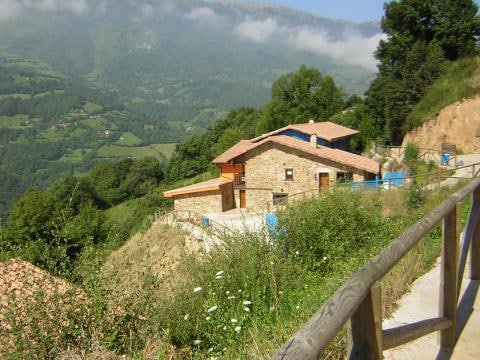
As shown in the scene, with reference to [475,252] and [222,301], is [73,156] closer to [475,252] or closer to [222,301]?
[222,301]

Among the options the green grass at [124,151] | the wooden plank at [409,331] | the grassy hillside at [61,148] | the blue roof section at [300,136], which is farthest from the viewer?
the green grass at [124,151]

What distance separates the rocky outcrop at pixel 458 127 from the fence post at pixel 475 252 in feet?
74.7

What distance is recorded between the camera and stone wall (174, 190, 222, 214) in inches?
1134

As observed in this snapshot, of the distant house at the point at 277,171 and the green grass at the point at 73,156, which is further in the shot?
the green grass at the point at 73,156

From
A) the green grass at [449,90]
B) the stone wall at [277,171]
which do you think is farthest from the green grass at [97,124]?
the green grass at [449,90]

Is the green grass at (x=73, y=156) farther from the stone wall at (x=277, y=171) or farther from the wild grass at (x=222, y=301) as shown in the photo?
the wild grass at (x=222, y=301)

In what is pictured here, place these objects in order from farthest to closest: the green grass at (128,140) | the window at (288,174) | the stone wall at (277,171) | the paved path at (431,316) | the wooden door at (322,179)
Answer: the green grass at (128,140) → the window at (288,174) → the stone wall at (277,171) → the wooden door at (322,179) → the paved path at (431,316)

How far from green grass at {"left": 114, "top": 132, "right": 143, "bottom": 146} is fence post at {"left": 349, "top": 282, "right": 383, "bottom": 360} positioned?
16785 cm

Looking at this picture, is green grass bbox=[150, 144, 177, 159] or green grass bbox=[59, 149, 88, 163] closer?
green grass bbox=[59, 149, 88, 163]

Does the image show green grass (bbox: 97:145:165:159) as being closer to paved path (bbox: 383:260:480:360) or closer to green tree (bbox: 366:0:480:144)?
green tree (bbox: 366:0:480:144)

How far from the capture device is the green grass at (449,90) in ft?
83.6

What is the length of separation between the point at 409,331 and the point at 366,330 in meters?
0.89

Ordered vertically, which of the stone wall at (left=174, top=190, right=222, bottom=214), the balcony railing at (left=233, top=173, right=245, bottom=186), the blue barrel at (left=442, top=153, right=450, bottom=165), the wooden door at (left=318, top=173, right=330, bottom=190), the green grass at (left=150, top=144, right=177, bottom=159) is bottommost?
the green grass at (left=150, top=144, right=177, bottom=159)

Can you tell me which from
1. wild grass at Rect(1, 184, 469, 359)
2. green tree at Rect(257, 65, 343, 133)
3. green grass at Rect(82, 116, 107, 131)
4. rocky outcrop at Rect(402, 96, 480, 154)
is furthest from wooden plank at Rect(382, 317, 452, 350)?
green grass at Rect(82, 116, 107, 131)
